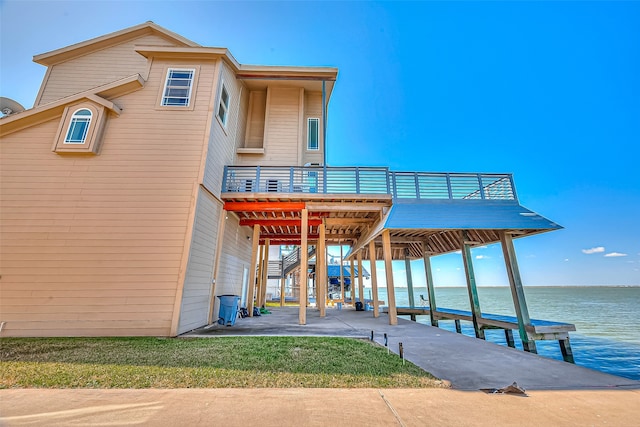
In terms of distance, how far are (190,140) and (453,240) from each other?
12.1 metres

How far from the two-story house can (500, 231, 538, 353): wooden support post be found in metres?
0.11

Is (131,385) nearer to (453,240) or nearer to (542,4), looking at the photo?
(453,240)

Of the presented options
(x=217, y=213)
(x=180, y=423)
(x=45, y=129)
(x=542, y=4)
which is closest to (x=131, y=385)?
(x=180, y=423)

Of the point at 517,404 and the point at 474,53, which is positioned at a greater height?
the point at 474,53

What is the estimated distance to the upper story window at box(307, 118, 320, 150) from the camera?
14.3 m

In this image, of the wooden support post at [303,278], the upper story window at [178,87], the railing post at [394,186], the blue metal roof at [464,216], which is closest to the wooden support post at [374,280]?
the railing post at [394,186]

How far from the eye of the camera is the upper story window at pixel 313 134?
47.0ft

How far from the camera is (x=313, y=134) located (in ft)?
47.6

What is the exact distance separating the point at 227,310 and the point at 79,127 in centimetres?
821

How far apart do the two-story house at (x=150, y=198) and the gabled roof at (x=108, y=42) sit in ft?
0.18

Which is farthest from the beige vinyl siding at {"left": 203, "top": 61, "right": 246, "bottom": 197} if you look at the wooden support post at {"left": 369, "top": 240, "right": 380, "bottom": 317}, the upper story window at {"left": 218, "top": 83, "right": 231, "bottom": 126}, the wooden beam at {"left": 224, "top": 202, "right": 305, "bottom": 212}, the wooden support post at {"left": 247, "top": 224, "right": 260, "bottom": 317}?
the wooden support post at {"left": 369, "top": 240, "right": 380, "bottom": 317}

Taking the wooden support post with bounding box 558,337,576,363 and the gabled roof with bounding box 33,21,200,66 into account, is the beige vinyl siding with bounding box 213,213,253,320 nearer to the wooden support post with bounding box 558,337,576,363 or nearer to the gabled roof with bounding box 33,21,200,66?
the gabled roof with bounding box 33,21,200,66

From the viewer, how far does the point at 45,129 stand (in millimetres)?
8148

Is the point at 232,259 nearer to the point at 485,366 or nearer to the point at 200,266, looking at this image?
the point at 200,266
